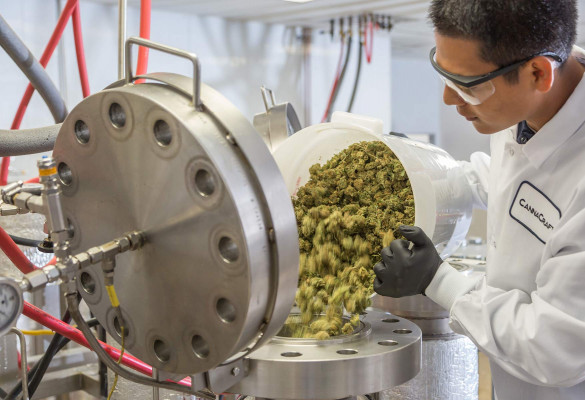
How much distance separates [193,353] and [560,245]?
559 millimetres

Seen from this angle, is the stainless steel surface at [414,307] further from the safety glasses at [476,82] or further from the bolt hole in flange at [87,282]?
the bolt hole in flange at [87,282]

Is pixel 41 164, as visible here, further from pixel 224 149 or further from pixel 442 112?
pixel 442 112

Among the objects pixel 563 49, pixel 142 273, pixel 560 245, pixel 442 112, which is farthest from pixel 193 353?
pixel 442 112

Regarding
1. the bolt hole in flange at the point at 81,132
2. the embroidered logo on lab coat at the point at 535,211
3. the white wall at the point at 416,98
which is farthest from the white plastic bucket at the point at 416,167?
the white wall at the point at 416,98

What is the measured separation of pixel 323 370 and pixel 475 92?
480mm

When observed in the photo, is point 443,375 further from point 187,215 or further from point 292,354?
point 187,215

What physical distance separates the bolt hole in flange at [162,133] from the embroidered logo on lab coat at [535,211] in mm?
629

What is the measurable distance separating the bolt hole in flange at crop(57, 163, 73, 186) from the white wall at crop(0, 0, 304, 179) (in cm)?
155

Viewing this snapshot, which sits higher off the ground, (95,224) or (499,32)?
(499,32)

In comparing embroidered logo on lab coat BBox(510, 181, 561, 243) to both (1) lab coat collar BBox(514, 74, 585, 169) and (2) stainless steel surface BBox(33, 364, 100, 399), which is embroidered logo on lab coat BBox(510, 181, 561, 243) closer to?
(1) lab coat collar BBox(514, 74, 585, 169)

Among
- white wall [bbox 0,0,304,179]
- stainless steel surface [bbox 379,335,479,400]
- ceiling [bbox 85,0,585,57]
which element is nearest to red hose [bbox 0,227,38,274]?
stainless steel surface [bbox 379,335,479,400]

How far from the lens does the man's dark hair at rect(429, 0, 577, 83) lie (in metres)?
0.85

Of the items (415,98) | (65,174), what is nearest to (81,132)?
(65,174)

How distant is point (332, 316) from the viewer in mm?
946
